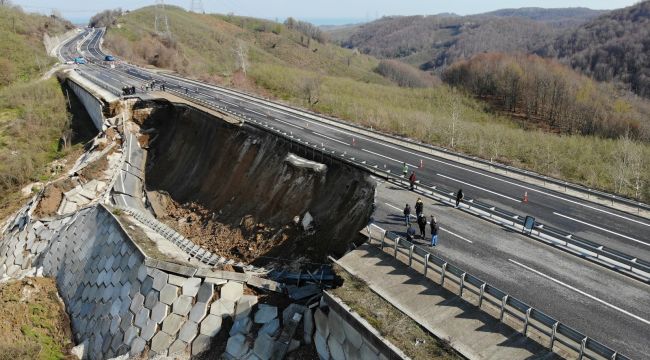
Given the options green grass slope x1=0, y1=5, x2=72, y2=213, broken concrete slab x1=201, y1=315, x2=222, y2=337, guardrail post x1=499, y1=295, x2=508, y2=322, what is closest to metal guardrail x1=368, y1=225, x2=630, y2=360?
guardrail post x1=499, y1=295, x2=508, y2=322

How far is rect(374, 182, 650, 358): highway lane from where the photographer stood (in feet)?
44.1

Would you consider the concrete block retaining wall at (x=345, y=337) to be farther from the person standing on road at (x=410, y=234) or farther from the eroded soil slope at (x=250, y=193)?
the eroded soil slope at (x=250, y=193)

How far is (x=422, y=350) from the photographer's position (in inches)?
496

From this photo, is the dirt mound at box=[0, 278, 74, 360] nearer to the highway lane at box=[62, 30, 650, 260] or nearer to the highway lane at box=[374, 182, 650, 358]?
the highway lane at box=[374, 182, 650, 358]

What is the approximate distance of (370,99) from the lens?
8162 cm

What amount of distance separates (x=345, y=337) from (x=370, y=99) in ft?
231

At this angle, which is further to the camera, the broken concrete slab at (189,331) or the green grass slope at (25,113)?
the green grass slope at (25,113)

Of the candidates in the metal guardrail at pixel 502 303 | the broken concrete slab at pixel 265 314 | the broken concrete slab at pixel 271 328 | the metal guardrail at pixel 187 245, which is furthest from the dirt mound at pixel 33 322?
the metal guardrail at pixel 502 303

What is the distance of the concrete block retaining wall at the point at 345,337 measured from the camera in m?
13.2

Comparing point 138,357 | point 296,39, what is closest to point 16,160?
point 138,357

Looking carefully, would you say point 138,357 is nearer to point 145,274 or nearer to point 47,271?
point 145,274

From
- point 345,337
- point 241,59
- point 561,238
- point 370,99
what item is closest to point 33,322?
point 345,337

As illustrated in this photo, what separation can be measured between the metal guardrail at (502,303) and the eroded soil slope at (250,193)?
4.33m

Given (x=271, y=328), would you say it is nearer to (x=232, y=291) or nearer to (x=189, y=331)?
(x=232, y=291)
